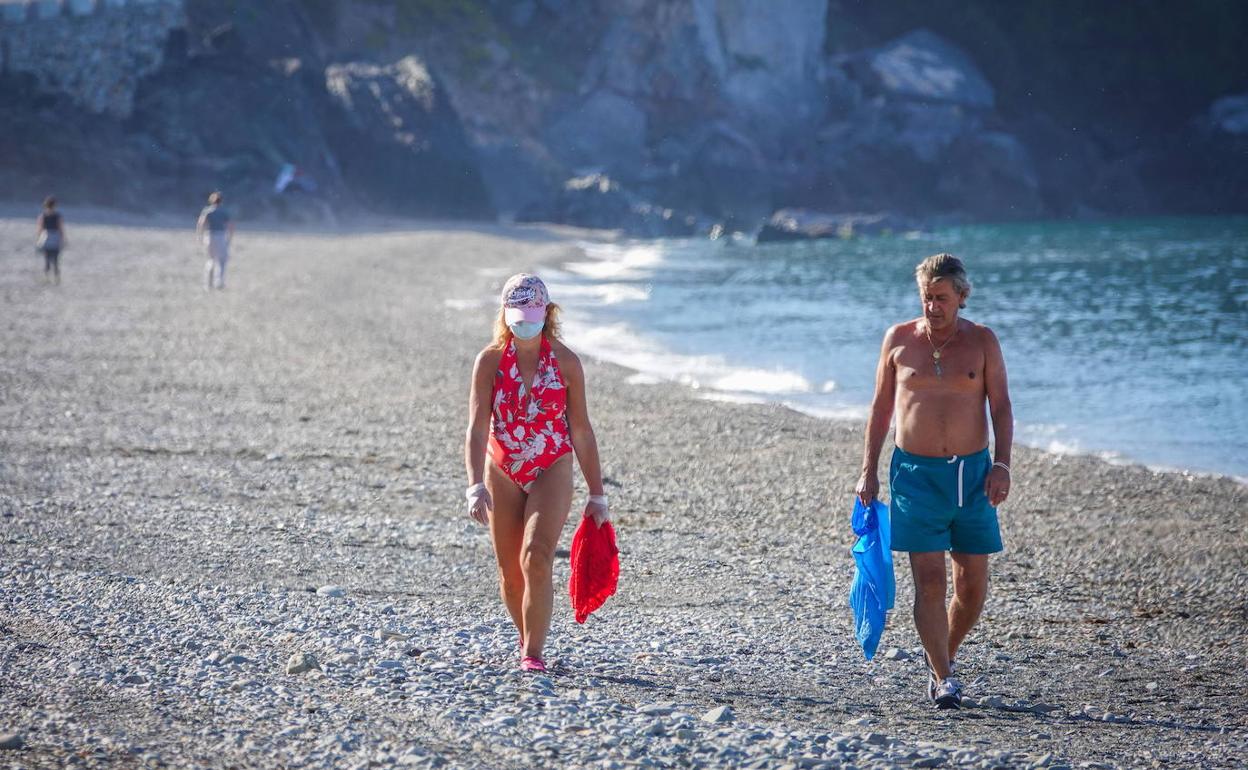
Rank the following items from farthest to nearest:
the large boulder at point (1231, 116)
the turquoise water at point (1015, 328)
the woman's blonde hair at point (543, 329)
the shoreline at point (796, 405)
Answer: the large boulder at point (1231, 116), the turquoise water at point (1015, 328), the shoreline at point (796, 405), the woman's blonde hair at point (543, 329)

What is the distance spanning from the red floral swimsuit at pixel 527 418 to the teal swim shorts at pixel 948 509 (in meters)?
1.45

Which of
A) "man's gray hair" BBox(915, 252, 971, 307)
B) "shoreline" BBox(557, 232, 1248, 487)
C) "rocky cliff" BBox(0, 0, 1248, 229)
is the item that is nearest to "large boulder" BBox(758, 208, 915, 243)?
"rocky cliff" BBox(0, 0, 1248, 229)

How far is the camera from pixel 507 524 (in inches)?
204

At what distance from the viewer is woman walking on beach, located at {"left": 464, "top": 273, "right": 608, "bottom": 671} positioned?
5.07m

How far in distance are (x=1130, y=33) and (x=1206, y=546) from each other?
9232 cm

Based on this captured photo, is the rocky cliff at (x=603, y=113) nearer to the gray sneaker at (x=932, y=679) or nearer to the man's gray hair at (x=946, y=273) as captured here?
the man's gray hair at (x=946, y=273)

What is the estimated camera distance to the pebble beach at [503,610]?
4.47 metres

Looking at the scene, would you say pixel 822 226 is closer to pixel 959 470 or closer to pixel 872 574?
pixel 872 574

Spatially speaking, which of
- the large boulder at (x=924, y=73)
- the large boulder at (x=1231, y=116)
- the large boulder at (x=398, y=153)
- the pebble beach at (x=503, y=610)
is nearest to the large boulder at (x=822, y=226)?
the large boulder at (x=398, y=153)

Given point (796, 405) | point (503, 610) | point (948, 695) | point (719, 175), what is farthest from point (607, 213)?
point (948, 695)

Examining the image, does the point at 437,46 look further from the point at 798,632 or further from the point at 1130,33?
the point at 798,632

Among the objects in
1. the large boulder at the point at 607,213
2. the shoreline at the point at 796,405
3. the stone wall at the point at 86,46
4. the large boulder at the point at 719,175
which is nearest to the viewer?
the shoreline at the point at 796,405

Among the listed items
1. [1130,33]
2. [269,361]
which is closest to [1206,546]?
Answer: [269,361]

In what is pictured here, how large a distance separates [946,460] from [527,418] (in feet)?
5.58
